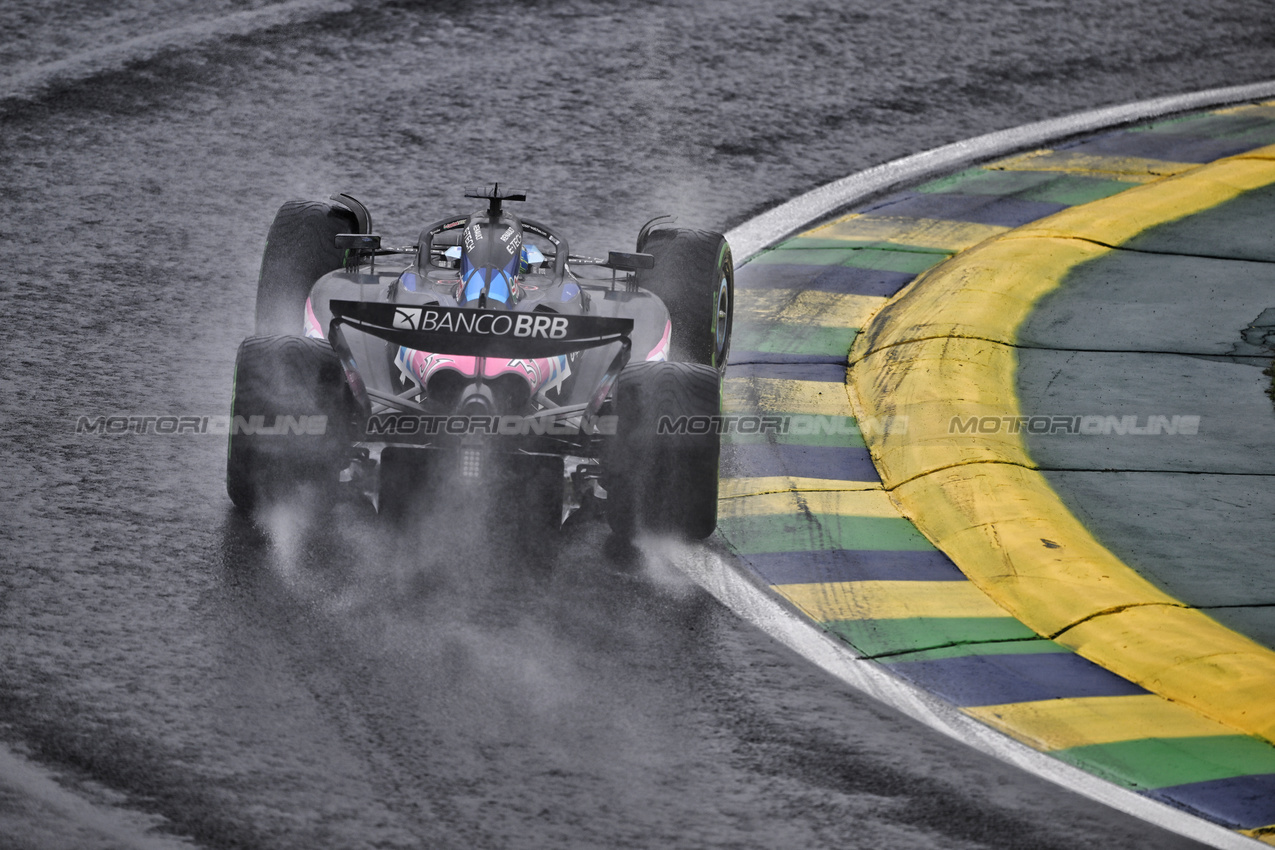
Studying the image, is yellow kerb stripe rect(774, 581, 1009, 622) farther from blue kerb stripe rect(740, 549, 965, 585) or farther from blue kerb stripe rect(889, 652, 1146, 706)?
blue kerb stripe rect(889, 652, 1146, 706)

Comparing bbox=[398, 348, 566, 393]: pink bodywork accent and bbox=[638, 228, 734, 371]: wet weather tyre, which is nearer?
bbox=[398, 348, 566, 393]: pink bodywork accent

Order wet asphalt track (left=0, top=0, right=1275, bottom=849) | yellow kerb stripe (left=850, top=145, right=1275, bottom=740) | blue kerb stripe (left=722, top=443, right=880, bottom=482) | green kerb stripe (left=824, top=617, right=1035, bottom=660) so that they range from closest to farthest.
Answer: wet asphalt track (left=0, top=0, right=1275, bottom=849) → yellow kerb stripe (left=850, top=145, right=1275, bottom=740) → green kerb stripe (left=824, top=617, right=1035, bottom=660) → blue kerb stripe (left=722, top=443, right=880, bottom=482)

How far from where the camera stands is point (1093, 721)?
5.82m

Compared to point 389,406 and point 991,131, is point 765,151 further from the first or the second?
point 389,406

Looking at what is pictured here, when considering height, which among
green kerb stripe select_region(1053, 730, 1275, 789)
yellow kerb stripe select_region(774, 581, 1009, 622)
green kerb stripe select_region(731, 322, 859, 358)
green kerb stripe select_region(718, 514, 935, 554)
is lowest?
green kerb stripe select_region(1053, 730, 1275, 789)

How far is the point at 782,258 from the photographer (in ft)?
35.0

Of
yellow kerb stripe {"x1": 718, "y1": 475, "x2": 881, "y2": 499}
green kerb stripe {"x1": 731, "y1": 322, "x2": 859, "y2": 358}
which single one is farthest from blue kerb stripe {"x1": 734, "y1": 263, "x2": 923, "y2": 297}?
yellow kerb stripe {"x1": 718, "y1": 475, "x2": 881, "y2": 499}

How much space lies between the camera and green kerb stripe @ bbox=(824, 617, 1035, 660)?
20.9 feet

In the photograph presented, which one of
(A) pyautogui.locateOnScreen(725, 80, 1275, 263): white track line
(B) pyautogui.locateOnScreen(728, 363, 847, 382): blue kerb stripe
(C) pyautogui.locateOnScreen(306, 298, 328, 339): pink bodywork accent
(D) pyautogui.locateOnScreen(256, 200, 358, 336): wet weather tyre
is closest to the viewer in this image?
(C) pyautogui.locateOnScreen(306, 298, 328, 339): pink bodywork accent

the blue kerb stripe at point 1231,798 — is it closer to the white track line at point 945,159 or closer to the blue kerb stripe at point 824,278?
the blue kerb stripe at point 824,278

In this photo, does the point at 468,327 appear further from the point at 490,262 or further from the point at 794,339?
the point at 794,339

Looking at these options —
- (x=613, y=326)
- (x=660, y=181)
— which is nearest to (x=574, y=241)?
(x=660, y=181)

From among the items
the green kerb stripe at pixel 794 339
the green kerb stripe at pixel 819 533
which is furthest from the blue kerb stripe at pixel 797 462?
the green kerb stripe at pixel 794 339

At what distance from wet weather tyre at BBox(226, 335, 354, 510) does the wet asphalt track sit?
0.24m
